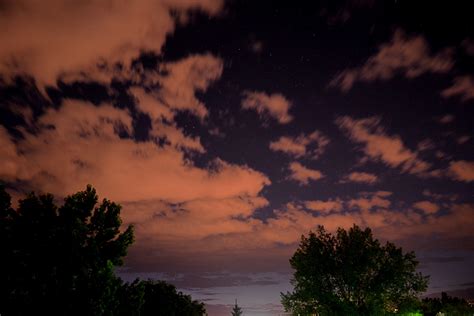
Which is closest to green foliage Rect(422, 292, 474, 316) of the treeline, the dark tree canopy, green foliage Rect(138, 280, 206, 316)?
the dark tree canopy

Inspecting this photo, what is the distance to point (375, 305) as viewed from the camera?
31500 millimetres

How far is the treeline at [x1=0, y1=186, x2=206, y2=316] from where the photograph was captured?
12195 mm

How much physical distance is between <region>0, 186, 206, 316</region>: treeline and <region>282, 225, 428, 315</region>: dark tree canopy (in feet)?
75.8

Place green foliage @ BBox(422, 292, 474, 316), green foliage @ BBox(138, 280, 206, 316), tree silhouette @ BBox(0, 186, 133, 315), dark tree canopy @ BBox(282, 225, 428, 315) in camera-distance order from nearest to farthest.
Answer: tree silhouette @ BBox(0, 186, 133, 315)
dark tree canopy @ BBox(282, 225, 428, 315)
green foliage @ BBox(138, 280, 206, 316)
green foliage @ BBox(422, 292, 474, 316)

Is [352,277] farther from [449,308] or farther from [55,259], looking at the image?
[449,308]

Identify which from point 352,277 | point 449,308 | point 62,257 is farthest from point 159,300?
point 449,308

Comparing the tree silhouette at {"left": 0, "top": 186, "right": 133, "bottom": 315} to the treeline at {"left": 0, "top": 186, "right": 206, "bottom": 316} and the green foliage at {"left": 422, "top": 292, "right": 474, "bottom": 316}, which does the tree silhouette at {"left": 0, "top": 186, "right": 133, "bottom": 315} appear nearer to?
the treeline at {"left": 0, "top": 186, "right": 206, "bottom": 316}

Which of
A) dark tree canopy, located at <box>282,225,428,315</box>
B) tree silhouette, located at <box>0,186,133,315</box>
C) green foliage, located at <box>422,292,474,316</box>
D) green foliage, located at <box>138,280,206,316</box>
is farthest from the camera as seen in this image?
green foliage, located at <box>422,292,474,316</box>

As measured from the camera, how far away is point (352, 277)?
1292 inches

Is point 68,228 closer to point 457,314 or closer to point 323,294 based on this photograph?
point 323,294

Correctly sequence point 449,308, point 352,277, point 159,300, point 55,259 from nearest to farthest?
point 55,259 < point 352,277 < point 159,300 < point 449,308

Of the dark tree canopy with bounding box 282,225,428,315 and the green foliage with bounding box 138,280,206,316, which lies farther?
the green foliage with bounding box 138,280,206,316

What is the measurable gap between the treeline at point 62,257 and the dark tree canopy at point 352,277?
75.8 feet

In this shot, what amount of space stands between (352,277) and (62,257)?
91.7 feet
